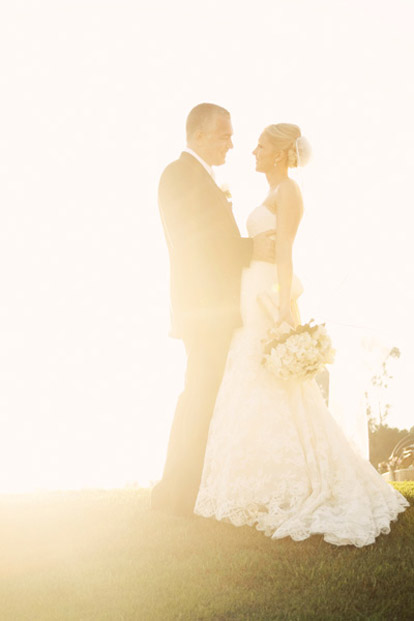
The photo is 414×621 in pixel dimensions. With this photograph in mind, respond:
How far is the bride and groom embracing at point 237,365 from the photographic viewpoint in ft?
20.1

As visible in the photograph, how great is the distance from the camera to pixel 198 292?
22.1 ft

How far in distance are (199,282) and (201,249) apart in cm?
33

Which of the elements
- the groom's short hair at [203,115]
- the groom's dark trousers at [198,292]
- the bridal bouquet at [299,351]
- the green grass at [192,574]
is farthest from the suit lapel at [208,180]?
the green grass at [192,574]

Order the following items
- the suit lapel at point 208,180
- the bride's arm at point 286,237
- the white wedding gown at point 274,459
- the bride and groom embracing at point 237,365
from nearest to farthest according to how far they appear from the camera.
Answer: the white wedding gown at point 274,459, the bride and groom embracing at point 237,365, the bride's arm at point 286,237, the suit lapel at point 208,180

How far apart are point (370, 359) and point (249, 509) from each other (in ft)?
9.92

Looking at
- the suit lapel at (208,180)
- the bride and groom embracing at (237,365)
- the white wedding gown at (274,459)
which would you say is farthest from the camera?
the suit lapel at (208,180)

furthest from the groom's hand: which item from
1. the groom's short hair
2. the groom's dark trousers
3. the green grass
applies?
the green grass

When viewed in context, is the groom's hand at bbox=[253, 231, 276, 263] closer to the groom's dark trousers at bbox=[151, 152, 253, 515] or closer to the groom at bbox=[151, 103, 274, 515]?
the groom at bbox=[151, 103, 274, 515]

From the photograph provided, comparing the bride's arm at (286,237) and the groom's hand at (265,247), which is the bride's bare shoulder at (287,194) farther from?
the groom's hand at (265,247)

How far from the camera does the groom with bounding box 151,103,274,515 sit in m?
6.66

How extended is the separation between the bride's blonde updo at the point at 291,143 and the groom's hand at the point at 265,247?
80 cm

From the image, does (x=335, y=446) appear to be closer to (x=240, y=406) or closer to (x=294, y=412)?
(x=294, y=412)

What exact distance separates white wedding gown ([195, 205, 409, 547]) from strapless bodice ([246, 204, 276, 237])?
0.01 meters

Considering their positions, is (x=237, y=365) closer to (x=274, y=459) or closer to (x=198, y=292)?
(x=198, y=292)
